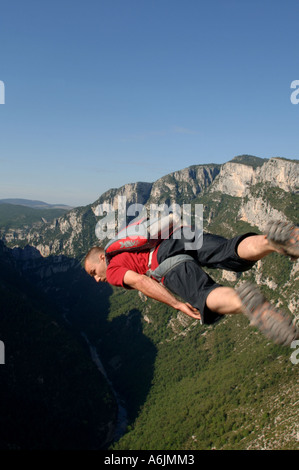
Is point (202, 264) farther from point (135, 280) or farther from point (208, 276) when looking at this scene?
point (135, 280)

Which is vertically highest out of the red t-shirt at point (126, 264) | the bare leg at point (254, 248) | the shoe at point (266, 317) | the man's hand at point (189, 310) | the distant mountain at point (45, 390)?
the bare leg at point (254, 248)

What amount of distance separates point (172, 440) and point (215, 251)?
72930 mm

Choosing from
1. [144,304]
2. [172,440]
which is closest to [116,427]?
[172,440]

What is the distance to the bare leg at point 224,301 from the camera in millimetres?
3712

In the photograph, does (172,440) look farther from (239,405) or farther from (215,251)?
(215,251)

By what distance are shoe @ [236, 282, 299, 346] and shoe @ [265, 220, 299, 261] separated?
32.9 inches

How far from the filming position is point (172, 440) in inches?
2493

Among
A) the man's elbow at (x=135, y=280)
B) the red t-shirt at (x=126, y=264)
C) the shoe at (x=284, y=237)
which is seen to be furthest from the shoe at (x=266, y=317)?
the red t-shirt at (x=126, y=264)

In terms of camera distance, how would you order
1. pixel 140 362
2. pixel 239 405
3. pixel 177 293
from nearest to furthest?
pixel 177 293 < pixel 239 405 < pixel 140 362

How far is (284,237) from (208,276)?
1.21m

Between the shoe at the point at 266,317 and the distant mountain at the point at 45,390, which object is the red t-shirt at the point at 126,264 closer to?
the shoe at the point at 266,317
